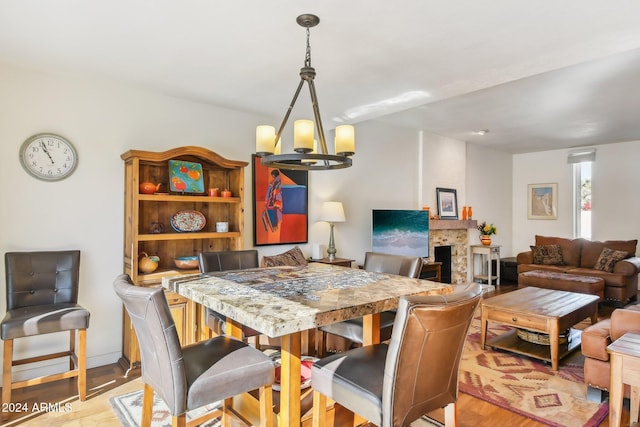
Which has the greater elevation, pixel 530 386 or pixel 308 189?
pixel 308 189

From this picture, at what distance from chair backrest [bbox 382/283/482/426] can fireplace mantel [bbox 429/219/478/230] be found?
4643 millimetres

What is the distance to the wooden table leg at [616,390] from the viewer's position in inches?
81.1

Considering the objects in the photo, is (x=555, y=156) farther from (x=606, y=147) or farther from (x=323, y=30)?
(x=323, y=30)

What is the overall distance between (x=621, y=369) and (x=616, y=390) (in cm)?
14

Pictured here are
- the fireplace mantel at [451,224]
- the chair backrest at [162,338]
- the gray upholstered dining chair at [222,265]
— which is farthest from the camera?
the fireplace mantel at [451,224]

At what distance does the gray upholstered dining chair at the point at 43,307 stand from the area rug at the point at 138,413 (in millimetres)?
302

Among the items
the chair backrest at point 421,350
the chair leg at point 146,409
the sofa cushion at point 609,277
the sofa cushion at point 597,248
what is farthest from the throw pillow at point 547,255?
the chair leg at point 146,409

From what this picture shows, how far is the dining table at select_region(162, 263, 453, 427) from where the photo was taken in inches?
57.1

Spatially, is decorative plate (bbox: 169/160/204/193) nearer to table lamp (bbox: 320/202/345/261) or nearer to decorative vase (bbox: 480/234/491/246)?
table lamp (bbox: 320/202/345/261)

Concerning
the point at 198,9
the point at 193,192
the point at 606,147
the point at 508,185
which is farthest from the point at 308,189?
the point at 606,147

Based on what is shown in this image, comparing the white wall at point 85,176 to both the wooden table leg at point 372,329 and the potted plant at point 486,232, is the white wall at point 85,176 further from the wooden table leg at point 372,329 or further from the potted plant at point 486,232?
the potted plant at point 486,232

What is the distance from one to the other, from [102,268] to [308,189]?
2381 mm

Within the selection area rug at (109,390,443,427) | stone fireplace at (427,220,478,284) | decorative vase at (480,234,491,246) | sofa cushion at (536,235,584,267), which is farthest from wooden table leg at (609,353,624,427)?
decorative vase at (480,234,491,246)

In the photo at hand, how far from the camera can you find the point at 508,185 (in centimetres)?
809
